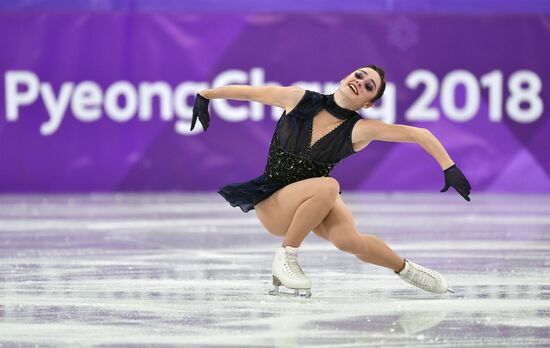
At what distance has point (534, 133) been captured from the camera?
12.2 metres

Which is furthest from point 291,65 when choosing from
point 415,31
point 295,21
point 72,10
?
point 72,10

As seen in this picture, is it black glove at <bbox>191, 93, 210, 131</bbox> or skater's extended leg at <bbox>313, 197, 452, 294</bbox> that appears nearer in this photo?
skater's extended leg at <bbox>313, 197, 452, 294</bbox>

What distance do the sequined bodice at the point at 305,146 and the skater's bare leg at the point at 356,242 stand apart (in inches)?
8.9

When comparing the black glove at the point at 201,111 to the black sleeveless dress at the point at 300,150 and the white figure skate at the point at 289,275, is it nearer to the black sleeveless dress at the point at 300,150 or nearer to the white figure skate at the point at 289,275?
the black sleeveless dress at the point at 300,150

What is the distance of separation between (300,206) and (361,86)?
0.56 m

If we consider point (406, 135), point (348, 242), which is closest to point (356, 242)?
point (348, 242)

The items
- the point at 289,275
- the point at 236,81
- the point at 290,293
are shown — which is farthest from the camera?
the point at 236,81

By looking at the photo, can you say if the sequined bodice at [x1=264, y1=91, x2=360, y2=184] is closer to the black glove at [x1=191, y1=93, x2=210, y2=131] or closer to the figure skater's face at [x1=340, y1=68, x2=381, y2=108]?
the figure skater's face at [x1=340, y1=68, x2=381, y2=108]

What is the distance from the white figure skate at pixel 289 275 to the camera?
5066 millimetres

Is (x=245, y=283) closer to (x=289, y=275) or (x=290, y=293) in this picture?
(x=290, y=293)

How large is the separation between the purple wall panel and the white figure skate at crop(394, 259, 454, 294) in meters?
6.94

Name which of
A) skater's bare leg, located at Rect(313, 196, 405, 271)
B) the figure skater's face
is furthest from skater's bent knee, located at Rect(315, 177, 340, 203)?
the figure skater's face

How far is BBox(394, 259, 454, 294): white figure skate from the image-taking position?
5172mm

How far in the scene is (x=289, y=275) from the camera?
5098 mm
